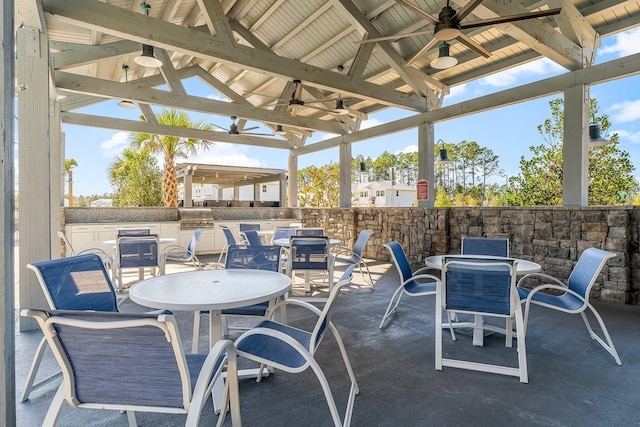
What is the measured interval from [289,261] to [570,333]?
2.97m

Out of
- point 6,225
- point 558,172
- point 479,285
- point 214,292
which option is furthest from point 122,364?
point 558,172

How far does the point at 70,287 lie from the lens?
2064 millimetres

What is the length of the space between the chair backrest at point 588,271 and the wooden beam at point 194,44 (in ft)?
15.1

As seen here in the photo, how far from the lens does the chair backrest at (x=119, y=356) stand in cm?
113

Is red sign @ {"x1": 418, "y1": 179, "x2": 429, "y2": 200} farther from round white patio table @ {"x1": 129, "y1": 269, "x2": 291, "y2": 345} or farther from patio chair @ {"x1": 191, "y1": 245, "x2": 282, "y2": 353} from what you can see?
round white patio table @ {"x1": 129, "y1": 269, "x2": 291, "y2": 345}

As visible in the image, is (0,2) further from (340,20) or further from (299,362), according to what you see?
(340,20)

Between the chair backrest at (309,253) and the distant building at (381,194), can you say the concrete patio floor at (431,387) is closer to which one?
the chair backrest at (309,253)

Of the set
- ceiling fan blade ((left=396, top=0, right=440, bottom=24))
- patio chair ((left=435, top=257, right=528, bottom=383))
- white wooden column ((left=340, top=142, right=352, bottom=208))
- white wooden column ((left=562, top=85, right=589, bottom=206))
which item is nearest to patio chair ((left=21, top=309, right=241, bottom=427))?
patio chair ((left=435, top=257, right=528, bottom=383))

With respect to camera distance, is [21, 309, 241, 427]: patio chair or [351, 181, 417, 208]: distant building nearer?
[21, 309, 241, 427]: patio chair

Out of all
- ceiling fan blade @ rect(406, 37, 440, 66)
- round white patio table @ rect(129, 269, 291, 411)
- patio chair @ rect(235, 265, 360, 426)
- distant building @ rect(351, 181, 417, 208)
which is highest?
ceiling fan blade @ rect(406, 37, 440, 66)

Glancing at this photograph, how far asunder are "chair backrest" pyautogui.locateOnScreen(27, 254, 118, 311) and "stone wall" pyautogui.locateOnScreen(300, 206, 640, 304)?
5.38 metres

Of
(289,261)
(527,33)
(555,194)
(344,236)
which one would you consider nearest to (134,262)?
(289,261)

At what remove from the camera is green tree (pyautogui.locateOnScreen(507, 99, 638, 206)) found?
7816 millimetres

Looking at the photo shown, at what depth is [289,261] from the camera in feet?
13.7
